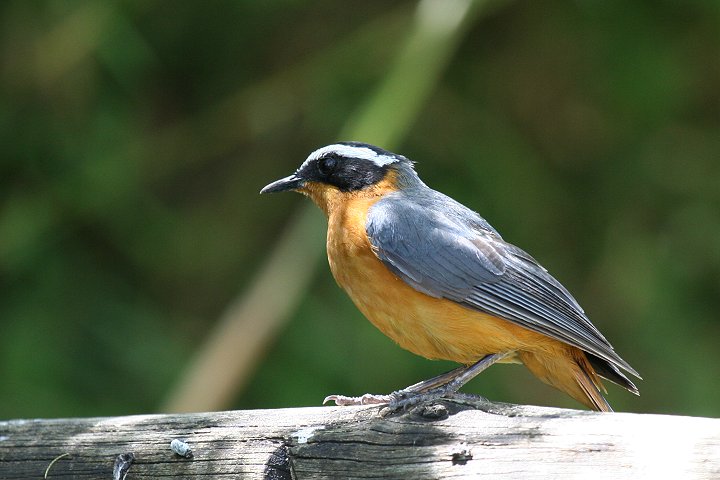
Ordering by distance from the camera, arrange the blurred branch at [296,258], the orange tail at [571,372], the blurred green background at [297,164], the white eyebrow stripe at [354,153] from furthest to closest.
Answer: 1. the blurred green background at [297,164]
2. the blurred branch at [296,258]
3. the white eyebrow stripe at [354,153]
4. the orange tail at [571,372]

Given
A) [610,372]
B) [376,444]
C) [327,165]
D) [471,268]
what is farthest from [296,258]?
[376,444]

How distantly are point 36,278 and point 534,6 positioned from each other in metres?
4.22

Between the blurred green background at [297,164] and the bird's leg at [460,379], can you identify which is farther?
the blurred green background at [297,164]

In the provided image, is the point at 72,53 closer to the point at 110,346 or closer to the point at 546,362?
the point at 110,346

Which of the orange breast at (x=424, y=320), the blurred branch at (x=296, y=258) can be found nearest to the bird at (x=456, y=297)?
the orange breast at (x=424, y=320)

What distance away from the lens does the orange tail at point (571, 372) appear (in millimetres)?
4312

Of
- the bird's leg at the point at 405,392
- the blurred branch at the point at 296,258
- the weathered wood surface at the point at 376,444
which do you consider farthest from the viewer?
the blurred branch at the point at 296,258

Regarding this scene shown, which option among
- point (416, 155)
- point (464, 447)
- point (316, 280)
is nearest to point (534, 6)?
point (416, 155)

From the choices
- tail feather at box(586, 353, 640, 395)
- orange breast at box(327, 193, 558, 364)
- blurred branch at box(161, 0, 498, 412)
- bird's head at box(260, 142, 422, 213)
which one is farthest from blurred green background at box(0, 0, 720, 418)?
tail feather at box(586, 353, 640, 395)

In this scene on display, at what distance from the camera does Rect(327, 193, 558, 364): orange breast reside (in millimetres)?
4117

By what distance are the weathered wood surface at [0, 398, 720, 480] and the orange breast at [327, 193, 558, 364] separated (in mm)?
895

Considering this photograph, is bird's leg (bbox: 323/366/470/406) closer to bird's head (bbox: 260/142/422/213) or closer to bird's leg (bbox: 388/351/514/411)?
bird's leg (bbox: 388/351/514/411)

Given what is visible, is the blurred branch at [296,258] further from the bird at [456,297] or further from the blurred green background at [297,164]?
the bird at [456,297]

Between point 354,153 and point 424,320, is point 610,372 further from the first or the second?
point 354,153
